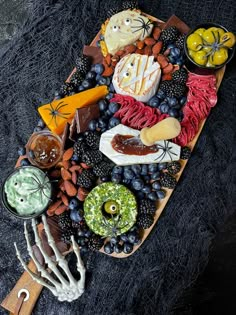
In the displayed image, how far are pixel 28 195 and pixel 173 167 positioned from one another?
0.43 m

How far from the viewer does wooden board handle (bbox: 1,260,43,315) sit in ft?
4.97

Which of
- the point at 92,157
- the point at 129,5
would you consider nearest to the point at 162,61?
the point at 129,5

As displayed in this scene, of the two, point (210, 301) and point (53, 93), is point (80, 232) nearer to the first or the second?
point (53, 93)

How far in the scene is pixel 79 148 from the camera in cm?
146

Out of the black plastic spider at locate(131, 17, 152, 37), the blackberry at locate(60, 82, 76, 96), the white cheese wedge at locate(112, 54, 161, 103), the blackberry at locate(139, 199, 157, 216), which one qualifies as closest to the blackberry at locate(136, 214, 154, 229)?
the blackberry at locate(139, 199, 157, 216)

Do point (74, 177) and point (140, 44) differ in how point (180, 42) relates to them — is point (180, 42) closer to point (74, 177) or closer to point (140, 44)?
point (140, 44)

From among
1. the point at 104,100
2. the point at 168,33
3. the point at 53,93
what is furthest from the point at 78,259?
the point at 168,33

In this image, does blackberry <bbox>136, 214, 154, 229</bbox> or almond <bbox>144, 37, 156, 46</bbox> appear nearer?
blackberry <bbox>136, 214, 154, 229</bbox>

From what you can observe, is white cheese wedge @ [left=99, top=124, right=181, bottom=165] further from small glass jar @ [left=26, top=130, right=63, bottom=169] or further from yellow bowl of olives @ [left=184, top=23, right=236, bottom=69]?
yellow bowl of olives @ [left=184, top=23, right=236, bottom=69]

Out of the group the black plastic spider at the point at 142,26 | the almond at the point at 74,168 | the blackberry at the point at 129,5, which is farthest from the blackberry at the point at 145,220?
the blackberry at the point at 129,5

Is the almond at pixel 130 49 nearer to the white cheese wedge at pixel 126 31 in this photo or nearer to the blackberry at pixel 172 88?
the white cheese wedge at pixel 126 31

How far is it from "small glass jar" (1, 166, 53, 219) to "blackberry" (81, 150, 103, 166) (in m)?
0.13

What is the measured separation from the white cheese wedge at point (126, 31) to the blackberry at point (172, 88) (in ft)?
0.59

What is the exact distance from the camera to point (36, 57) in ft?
5.73
